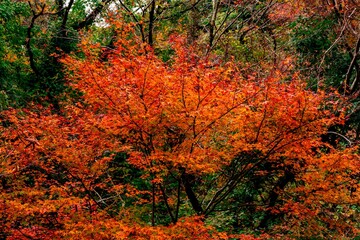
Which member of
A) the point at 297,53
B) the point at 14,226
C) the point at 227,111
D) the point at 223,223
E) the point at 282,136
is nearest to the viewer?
the point at 227,111

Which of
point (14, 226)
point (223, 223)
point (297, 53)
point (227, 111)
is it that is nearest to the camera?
point (227, 111)

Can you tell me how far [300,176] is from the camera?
7336mm

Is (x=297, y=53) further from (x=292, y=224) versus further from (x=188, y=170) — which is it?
(x=188, y=170)

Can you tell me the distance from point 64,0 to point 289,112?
10753 millimetres

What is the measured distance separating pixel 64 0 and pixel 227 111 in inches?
400

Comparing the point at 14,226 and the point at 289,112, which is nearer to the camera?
the point at 289,112

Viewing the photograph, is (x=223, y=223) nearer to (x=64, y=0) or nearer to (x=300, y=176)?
(x=300, y=176)


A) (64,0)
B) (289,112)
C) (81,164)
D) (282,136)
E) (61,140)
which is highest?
(64,0)

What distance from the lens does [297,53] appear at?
11.8 meters

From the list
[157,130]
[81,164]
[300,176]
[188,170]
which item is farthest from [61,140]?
[300,176]

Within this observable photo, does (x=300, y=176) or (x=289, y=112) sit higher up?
(x=289, y=112)

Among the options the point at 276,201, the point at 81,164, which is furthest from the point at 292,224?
the point at 81,164

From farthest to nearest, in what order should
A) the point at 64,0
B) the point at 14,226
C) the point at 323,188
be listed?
the point at 64,0
the point at 14,226
the point at 323,188

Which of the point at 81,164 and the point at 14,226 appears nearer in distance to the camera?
the point at 81,164
